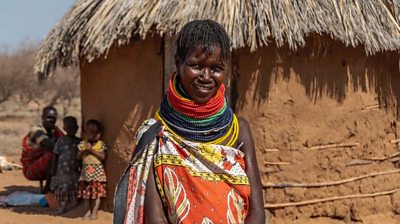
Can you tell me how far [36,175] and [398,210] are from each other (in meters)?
4.16

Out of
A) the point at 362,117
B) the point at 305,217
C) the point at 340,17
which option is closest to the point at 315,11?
the point at 340,17

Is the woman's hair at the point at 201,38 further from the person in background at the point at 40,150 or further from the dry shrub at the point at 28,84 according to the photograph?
the dry shrub at the point at 28,84

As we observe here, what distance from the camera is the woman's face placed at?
2.11 meters

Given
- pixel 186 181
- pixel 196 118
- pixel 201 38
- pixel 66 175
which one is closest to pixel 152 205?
pixel 186 181

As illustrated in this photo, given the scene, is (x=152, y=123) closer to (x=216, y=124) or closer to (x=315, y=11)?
(x=216, y=124)

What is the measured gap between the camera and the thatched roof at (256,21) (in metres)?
5.70

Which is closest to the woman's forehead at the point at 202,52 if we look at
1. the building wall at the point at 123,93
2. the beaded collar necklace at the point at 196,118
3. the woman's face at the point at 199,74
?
the woman's face at the point at 199,74

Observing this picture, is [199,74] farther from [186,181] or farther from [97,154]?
[97,154]

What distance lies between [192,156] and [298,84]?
4.02m

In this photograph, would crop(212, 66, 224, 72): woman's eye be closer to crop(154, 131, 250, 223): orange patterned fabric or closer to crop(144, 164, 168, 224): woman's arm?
crop(154, 131, 250, 223): orange patterned fabric

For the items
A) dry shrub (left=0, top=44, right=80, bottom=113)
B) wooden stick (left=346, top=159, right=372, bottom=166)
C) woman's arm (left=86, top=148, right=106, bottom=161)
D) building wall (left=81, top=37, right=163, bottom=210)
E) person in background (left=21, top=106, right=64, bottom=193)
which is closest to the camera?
wooden stick (left=346, top=159, right=372, bottom=166)

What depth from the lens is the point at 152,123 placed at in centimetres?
217

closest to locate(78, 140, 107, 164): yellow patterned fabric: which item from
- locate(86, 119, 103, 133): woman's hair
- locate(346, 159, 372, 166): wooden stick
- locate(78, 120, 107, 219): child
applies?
locate(78, 120, 107, 219): child

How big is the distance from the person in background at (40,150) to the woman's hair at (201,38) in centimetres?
581
